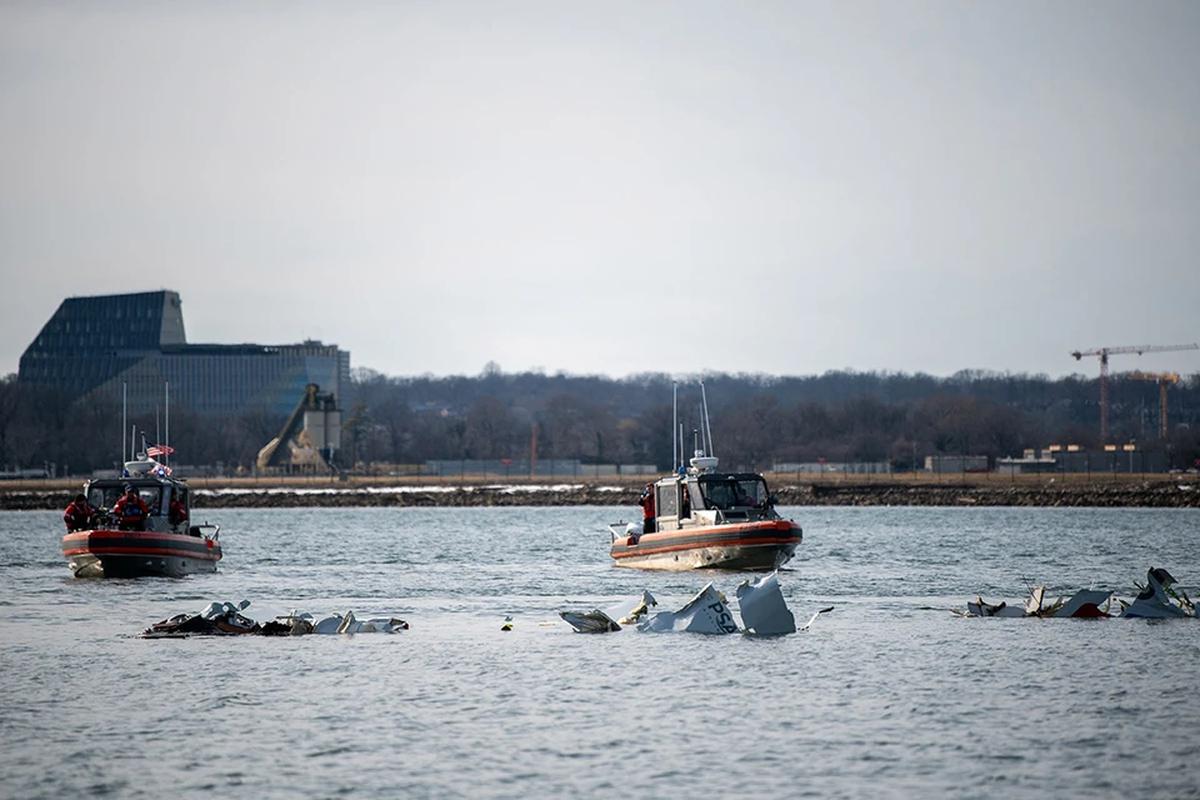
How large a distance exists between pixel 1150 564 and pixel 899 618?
74.5 ft

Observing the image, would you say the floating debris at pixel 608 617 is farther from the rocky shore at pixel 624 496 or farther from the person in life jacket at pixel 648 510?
the rocky shore at pixel 624 496

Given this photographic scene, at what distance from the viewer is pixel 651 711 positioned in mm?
26359

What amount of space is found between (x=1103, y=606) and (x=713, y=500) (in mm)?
16358

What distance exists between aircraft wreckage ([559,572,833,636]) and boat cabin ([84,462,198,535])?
21499 mm

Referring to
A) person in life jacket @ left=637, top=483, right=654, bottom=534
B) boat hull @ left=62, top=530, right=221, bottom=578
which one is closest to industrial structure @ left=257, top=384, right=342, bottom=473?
person in life jacket @ left=637, top=483, right=654, bottom=534

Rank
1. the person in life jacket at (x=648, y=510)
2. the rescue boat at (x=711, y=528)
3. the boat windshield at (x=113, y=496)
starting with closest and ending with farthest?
the rescue boat at (x=711, y=528) < the boat windshield at (x=113, y=496) < the person in life jacket at (x=648, y=510)

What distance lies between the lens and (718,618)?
120 feet

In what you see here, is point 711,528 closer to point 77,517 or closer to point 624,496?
point 77,517

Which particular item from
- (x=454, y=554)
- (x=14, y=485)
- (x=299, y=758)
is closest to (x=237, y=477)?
(x=14, y=485)

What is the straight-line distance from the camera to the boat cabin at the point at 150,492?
5478 cm

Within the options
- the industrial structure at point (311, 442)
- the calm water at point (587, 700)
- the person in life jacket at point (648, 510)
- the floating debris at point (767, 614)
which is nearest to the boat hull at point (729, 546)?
the calm water at point (587, 700)

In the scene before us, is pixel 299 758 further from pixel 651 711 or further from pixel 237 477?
pixel 237 477

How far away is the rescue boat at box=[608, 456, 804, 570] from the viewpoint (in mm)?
51250

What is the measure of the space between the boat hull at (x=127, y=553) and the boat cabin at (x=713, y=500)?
1514 cm
